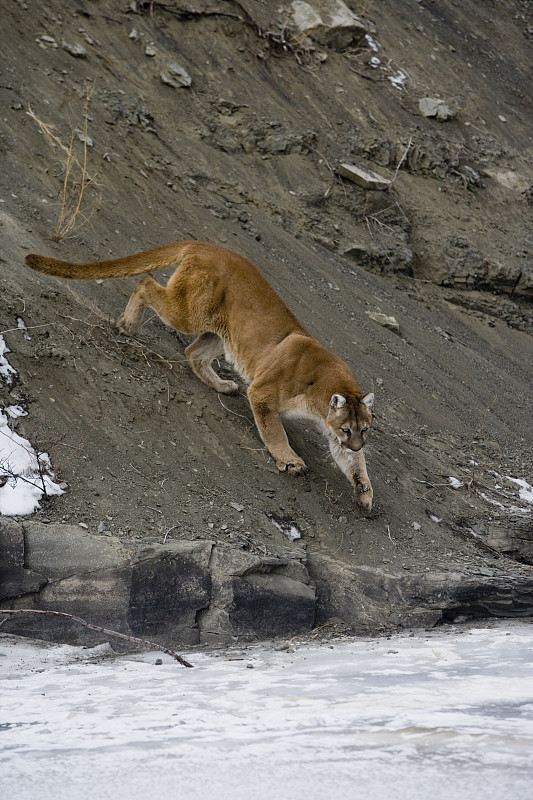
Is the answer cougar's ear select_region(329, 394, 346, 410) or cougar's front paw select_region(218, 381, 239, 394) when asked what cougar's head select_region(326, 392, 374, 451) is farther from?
cougar's front paw select_region(218, 381, 239, 394)

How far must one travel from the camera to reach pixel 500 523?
767 cm

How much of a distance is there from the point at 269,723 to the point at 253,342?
14.5 feet

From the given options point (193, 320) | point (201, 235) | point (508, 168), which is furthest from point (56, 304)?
point (508, 168)

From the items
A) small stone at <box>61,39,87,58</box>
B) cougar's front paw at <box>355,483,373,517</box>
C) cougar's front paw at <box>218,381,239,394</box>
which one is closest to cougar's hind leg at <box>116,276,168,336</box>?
cougar's front paw at <box>218,381,239,394</box>

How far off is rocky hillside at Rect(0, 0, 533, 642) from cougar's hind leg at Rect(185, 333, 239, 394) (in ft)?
0.41

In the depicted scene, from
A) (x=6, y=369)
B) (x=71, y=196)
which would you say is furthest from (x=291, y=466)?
(x=71, y=196)

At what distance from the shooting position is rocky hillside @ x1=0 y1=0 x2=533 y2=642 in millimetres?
6215

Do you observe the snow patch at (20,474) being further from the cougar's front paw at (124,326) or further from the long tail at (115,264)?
the cougar's front paw at (124,326)

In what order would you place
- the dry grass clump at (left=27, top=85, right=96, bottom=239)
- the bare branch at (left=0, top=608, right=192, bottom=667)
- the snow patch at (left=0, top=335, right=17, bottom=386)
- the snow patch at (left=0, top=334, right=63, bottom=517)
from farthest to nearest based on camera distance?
the dry grass clump at (left=27, top=85, right=96, bottom=239) < the snow patch at (left=0, top=335, right=17, bottom=386) < the snow patch at (left=0, top=334, right=63, bottom=517) < the bare branch at (left=0, top=608, right=192, bottom=667)

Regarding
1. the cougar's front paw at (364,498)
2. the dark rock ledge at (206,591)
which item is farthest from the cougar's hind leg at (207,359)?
the dark rock ledge at (206,591)

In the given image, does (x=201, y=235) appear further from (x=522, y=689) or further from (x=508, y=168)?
(x=522, y=689)

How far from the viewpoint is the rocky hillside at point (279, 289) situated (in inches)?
245

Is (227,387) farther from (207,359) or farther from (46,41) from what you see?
(46,41)

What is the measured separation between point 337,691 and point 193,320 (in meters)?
4.35
